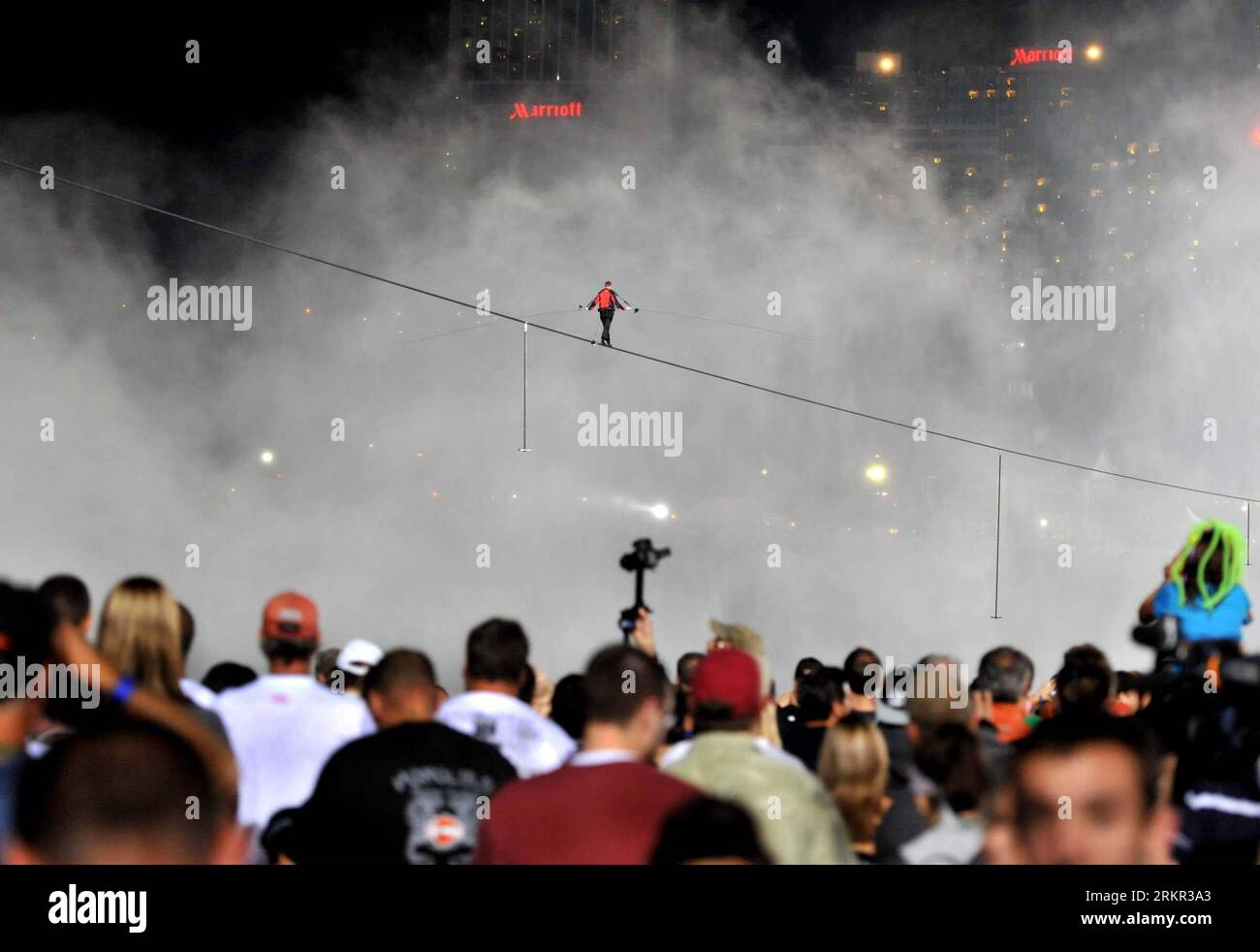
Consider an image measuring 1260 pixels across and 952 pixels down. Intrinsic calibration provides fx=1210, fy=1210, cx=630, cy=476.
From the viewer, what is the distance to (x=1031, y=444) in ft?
145

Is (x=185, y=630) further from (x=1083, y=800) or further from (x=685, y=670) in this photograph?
(x=1083, y=800)

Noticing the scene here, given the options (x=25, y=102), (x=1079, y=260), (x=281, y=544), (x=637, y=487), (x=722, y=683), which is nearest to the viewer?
(x=722, y=683)

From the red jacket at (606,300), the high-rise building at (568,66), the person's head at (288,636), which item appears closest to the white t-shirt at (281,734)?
the person's head at (288,636)

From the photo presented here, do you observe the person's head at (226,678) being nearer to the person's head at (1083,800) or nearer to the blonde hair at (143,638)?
the blonde hair at (143,638)

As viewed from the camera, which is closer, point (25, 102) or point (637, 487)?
point (25, 102)

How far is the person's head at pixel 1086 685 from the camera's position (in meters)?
4.70

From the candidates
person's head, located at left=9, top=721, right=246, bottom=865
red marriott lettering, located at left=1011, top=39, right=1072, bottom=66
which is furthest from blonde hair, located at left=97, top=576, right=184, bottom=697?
red marriott lettering, located at left=1011, top=39, right=1072, bottom=66

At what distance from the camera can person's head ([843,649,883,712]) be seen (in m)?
6.10

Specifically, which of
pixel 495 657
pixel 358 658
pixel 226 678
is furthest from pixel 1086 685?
pixel 226 678

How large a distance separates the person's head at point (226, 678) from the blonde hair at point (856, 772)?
2.70 metres

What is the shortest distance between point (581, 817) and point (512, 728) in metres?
1.34
